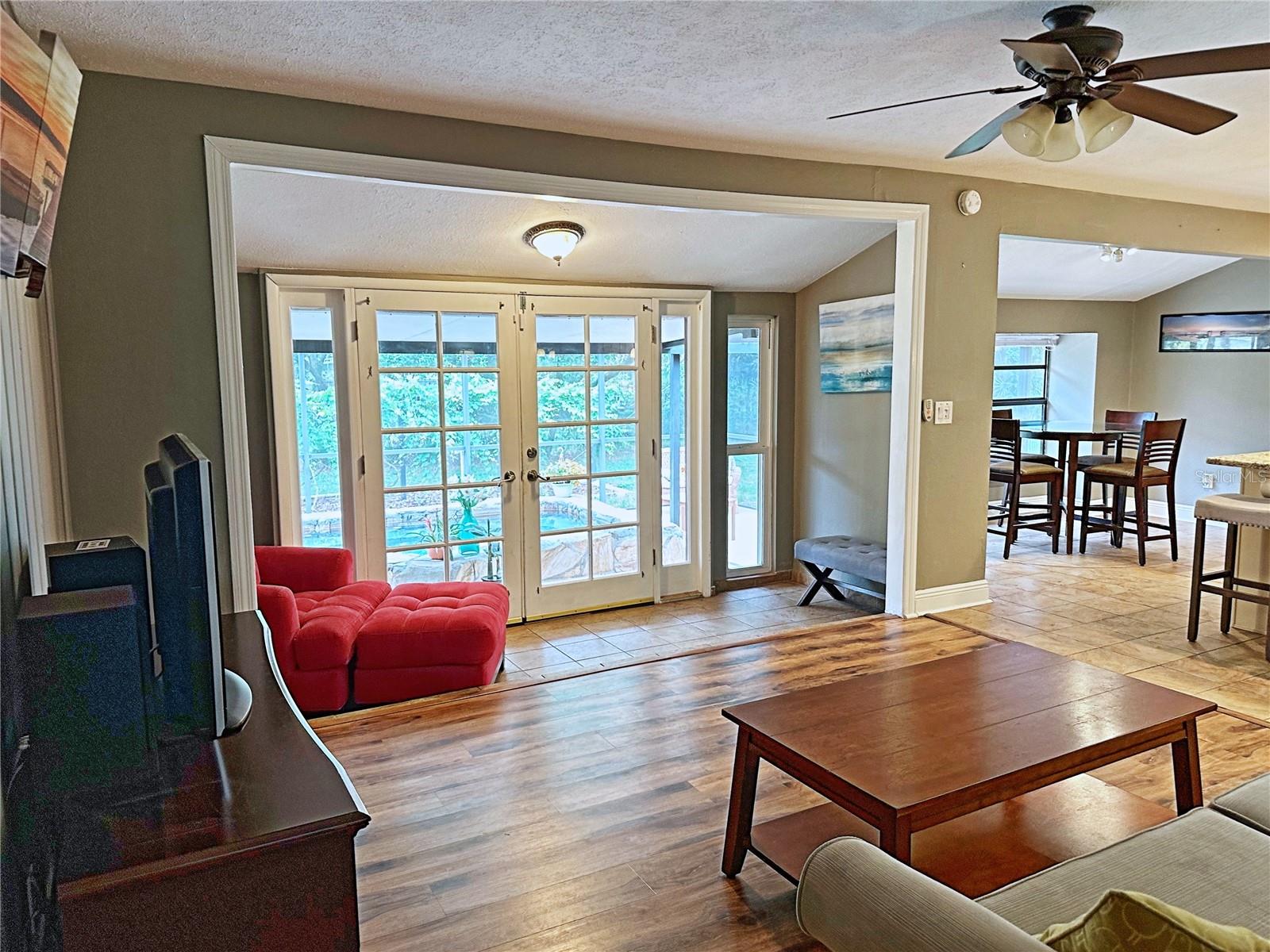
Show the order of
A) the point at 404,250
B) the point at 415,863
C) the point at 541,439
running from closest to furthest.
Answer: the point at 415,863
the point at 404,250
the point at 541,439

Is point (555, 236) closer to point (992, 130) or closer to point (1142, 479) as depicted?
point (992, 130)

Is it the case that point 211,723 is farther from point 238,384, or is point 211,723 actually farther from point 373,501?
point 373,501

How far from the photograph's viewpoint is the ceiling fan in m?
2.11

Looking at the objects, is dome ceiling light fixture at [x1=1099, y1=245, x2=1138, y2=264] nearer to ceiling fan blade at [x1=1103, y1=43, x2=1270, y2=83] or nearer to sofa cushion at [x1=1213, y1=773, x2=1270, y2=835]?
ceiling fan blade at [x1=1103, y1=43, x2=1270, y2=83]

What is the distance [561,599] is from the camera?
530 cm

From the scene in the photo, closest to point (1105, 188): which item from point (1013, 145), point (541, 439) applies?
point (1013, 145)

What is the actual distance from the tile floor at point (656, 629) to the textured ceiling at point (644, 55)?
→ 240 centimetres

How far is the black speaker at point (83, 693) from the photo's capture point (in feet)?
3.73

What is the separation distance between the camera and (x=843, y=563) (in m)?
5.01

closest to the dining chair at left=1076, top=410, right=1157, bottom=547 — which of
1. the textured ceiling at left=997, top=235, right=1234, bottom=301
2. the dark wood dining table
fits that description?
the dark wood dining table

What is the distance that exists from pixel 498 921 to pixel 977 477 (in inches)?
140

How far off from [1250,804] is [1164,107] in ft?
6.24

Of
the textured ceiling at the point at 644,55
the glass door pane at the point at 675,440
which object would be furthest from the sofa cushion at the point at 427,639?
the glass door pane at the point at 675,440

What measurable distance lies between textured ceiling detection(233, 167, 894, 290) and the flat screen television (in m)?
2.42
